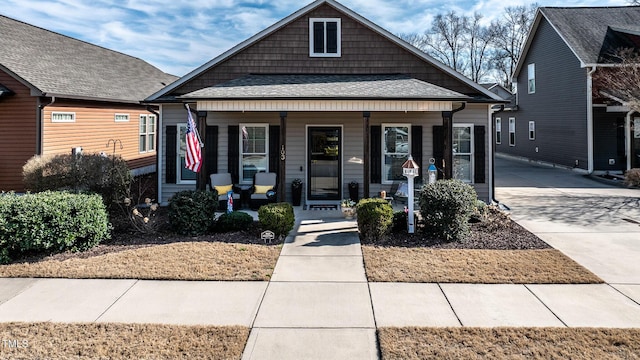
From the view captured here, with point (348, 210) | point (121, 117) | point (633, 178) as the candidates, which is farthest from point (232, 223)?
point (633, 178)

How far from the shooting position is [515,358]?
153 inches

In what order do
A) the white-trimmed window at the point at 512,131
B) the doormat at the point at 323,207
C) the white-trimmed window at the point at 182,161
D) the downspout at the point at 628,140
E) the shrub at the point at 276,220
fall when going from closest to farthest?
the shrub at the point at 276,220 → the doormat at the point at 323,207 → the white-trimmed window at the point at 182,161 → the downspout at the point at 628,140 → the white-trimmed window at the point at 512,131

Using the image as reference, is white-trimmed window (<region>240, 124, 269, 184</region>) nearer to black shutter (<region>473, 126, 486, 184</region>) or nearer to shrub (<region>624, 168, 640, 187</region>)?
black shutter (<region>473, 126, 486, 184</region>)

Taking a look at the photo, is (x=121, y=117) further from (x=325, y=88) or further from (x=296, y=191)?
(x=325, y=88)

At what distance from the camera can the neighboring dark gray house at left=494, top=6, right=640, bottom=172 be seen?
60.3ft

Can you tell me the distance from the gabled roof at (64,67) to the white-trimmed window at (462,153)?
1226 centimetres

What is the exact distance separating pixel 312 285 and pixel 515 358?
282 cm

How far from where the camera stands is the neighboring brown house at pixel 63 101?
12.2 metres

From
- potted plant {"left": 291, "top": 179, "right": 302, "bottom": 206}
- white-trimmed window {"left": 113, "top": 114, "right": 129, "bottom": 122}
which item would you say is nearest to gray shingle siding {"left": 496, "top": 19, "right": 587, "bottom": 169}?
potted plant {"left": 291, "top": 179, "right": 302, "bottom": 206}

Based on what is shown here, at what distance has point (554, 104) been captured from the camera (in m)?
21.6

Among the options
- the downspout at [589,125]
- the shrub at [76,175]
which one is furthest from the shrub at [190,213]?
the downspout at [589,125]

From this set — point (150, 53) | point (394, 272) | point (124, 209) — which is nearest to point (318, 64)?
point (124, 209)

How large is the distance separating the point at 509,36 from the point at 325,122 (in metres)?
40.4

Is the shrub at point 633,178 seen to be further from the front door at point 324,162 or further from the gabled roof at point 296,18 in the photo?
the front door at point 324,162
